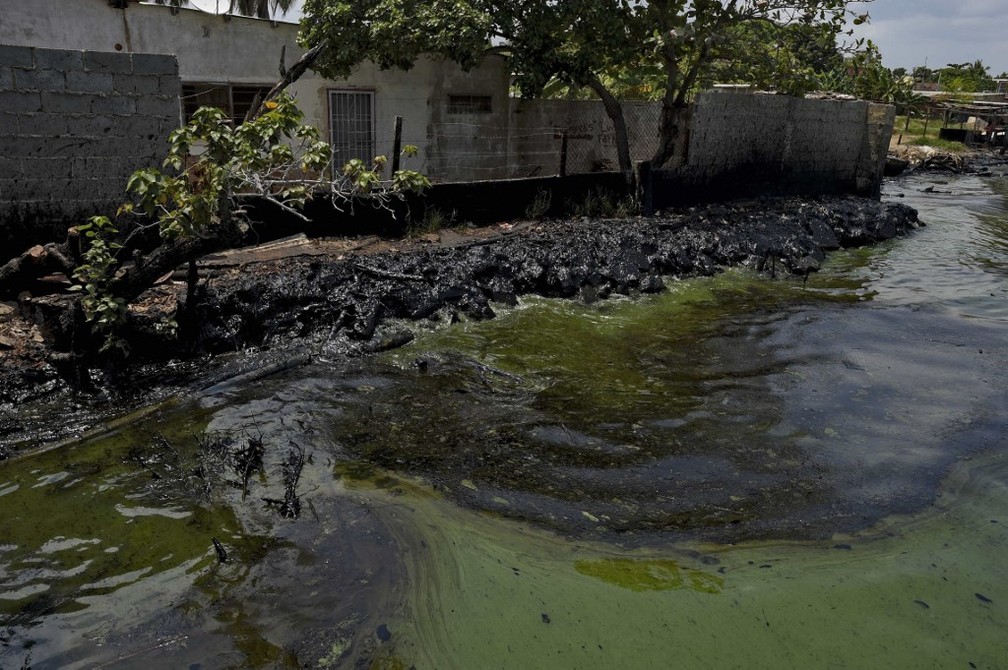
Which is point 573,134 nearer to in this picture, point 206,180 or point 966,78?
point 206,180

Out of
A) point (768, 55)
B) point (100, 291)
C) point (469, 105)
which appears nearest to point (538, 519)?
point (100, 291)

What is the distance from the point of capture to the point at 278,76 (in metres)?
12.9

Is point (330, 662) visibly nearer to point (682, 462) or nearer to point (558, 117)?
point (682, 462)

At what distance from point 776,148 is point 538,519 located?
12826 mm

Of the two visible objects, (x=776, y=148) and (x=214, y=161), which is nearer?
(x=214, y=161)

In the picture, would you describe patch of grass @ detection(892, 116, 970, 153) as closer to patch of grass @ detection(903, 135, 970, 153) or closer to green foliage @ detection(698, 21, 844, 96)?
patch of grass @ detection(903, 135, 970, 153)

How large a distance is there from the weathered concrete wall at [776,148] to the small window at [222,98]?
7.16 m

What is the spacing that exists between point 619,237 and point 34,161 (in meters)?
7.14

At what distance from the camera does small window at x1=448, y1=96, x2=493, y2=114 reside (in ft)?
46.2

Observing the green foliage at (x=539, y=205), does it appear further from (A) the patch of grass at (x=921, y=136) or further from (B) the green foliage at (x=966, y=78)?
(B) the green foliage at (x=966, y=78)

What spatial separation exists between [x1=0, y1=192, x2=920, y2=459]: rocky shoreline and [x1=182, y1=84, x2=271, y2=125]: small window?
494 cm

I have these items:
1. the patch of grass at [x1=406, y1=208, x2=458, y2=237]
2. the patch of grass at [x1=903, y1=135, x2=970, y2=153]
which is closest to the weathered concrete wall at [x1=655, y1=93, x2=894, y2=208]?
the patch of grass at [x1=406, y1=208, x2=458, y2=237]

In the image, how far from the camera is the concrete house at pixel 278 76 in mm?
11273

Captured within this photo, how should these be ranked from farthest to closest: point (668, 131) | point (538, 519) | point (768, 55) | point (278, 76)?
point (768, 55) → point (668, 131) → point (278, 76) → point (538, 519)
